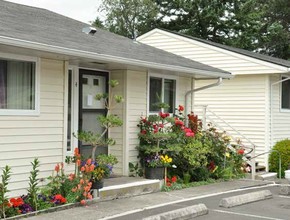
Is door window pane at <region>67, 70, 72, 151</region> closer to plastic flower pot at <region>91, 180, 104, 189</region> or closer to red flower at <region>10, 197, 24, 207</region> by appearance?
plastic flower pot at <region>91, 180, 104, 189</region>

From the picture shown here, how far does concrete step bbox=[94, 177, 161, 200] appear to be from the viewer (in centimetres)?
827

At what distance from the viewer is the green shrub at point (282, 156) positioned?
13969mm

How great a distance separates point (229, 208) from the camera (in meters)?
8.10

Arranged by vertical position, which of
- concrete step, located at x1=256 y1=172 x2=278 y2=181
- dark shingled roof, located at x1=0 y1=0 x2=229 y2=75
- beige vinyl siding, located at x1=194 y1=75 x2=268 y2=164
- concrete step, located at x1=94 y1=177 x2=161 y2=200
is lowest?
concrete step, located at x1=256 y1=172 x2=278 y2=181

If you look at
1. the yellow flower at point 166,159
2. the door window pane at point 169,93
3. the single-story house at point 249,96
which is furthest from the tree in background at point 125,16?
the yellow flower at point 166,159

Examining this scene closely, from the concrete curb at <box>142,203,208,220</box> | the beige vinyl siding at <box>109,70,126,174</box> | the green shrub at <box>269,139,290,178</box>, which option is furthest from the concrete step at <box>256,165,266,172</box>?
the concrete curb at <box>142,203,208,220</box>

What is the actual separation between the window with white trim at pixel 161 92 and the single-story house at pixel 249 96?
254 cm

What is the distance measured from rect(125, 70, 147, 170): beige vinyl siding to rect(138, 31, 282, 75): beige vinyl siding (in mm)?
5334

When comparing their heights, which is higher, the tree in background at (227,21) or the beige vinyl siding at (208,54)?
the tree in background at (227,21)

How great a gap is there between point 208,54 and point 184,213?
32.1 feet

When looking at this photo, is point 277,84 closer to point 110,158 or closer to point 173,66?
point 173,66

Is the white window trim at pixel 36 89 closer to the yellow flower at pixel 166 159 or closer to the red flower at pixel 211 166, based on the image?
the yellow flower at pixel 166 159

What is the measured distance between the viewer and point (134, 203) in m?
8.15

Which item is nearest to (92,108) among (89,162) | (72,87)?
(72,87)
